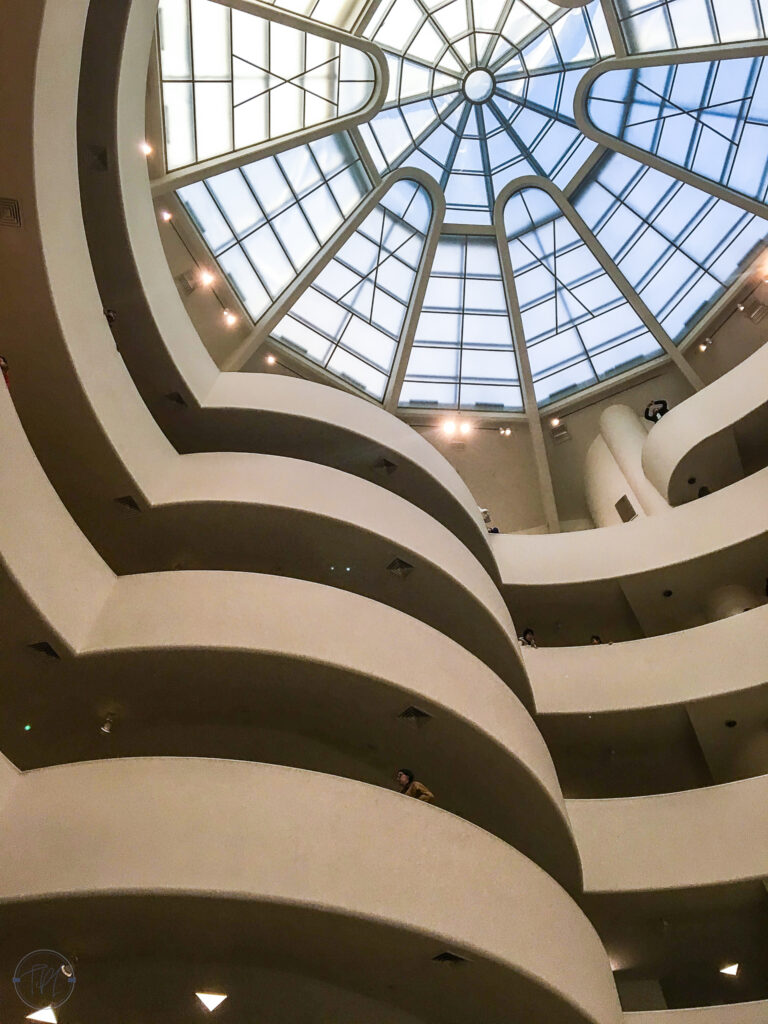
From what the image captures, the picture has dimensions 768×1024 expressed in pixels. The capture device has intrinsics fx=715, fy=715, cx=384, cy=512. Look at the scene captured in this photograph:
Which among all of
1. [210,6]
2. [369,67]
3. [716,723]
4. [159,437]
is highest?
[369,67]

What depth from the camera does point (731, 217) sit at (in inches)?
782

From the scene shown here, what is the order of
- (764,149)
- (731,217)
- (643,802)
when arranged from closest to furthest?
(643,802) < (764,149) < (731,217)

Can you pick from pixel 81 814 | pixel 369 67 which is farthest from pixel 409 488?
pixel 369 67

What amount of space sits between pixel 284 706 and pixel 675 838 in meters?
7.19

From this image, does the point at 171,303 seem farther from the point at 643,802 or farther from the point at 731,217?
the point at 731,217

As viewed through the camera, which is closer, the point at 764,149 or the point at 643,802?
the point at 643,802

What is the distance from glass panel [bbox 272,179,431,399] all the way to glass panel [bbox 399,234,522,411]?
0.83m

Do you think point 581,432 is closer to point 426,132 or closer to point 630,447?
point 630,447

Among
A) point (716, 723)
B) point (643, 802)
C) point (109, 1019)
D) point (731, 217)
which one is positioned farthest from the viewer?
Result: point (731, 217)

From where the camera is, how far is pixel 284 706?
10.4 metres

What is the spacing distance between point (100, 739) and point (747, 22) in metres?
20.5

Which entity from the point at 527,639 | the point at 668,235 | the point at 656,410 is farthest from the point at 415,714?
the point at 668,235

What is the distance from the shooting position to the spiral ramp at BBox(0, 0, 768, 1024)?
753cm

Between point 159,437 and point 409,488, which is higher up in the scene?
point 409,488
